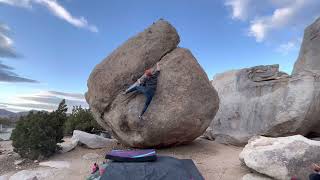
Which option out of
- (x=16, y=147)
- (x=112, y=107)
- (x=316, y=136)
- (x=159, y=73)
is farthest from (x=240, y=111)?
→ (x=16, y=147)

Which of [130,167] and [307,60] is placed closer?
[130,167]

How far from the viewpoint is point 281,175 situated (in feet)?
29.2

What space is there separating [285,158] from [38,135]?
7.28 metres

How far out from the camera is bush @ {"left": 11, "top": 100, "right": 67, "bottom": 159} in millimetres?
11695

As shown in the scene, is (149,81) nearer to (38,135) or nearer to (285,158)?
(38,135)

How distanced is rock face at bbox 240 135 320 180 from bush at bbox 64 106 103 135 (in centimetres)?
880

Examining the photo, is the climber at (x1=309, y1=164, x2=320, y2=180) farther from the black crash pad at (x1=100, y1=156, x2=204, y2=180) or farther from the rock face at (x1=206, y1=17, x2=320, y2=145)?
the rock face at (x1=206, y1=17, x2=320, y2=145)

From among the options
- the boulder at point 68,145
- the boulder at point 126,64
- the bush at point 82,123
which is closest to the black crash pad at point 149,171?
the boulder at point 126,64

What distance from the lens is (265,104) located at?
1313 centimetres

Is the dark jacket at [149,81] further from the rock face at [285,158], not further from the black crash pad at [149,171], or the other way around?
the rock face at [285,158]

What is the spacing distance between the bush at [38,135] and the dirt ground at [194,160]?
35cm

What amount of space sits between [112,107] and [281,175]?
548 centimetres

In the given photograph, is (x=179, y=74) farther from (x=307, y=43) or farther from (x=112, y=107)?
(x=307, y=43)

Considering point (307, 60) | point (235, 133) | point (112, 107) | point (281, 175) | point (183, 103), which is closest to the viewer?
point (281, 175)
